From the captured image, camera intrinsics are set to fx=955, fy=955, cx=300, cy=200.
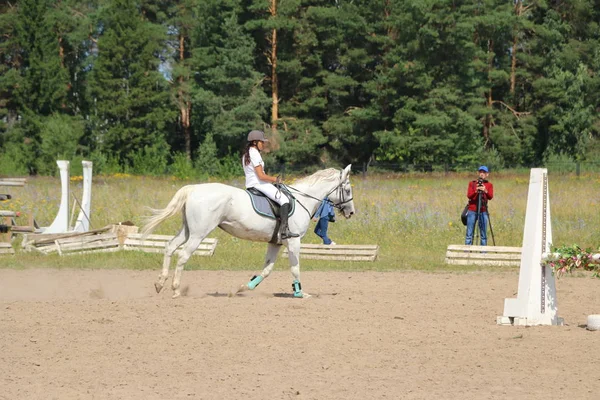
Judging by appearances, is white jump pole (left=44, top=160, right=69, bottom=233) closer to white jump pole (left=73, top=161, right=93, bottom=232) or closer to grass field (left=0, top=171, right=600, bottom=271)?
white jump pole (left=73, top=161, right=93, bottom=232)

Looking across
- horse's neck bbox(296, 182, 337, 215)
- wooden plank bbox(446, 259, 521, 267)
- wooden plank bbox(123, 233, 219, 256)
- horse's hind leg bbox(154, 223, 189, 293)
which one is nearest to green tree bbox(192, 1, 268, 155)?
wooden plank bbox(123, 233, 219, 256)

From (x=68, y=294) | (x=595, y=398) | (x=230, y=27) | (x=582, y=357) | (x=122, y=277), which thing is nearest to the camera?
(x=595, y=398)

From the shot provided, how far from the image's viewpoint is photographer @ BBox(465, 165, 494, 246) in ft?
64.4

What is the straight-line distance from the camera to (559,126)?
58.5 meters

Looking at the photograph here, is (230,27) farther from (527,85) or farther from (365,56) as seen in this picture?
(527,85)

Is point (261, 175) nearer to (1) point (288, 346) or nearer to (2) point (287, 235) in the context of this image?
(2) point (287, 235)

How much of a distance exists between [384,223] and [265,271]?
1140 centimetres

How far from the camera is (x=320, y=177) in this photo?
1484 cm

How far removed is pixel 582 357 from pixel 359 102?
5205 cm

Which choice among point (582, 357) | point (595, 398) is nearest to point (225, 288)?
point (582, 357)

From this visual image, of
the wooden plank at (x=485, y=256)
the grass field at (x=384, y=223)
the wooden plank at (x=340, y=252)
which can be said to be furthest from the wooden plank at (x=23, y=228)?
the wooden plank at (x=485, y=256)

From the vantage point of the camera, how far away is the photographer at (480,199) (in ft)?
64.4

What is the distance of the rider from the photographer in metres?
6.68

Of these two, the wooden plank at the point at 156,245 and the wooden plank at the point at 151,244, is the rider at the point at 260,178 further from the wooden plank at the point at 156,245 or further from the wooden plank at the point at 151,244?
the wooden plank at the point at 151,244
